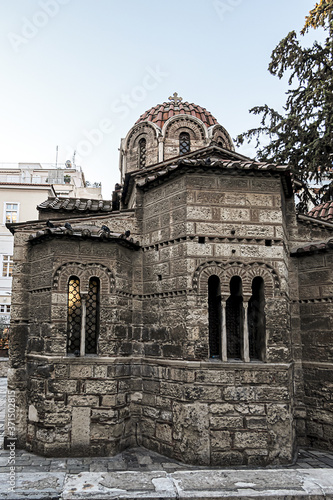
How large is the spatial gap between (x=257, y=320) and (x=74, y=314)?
3178 mm

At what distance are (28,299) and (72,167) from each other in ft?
86.1

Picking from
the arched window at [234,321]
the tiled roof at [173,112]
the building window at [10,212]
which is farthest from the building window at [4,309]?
the arched window at [234,321]

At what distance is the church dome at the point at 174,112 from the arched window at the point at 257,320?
6.02 m

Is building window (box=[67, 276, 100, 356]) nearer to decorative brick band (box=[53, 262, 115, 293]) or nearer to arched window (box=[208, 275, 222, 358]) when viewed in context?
decorative brick band (box=[53, 262, 115, 293])

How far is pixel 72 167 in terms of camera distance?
32531 mm

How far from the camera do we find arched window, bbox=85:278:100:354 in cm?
736

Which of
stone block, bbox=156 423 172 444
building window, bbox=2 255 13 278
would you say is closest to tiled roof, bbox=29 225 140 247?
stone block, bbox=156 423 172 444

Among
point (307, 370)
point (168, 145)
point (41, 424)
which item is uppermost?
point (168, 145)

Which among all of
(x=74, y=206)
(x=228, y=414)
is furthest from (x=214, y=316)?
(x=74, y=206)

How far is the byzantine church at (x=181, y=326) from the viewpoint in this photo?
6.50 meters

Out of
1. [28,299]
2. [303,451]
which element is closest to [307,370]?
[303,451]

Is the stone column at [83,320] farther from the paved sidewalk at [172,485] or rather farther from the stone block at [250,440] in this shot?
the paved sidewalk at [172,485]

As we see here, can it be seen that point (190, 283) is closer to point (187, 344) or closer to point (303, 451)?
point (187, 344)

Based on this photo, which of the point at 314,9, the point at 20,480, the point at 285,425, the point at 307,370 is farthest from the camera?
the point at 314,9
